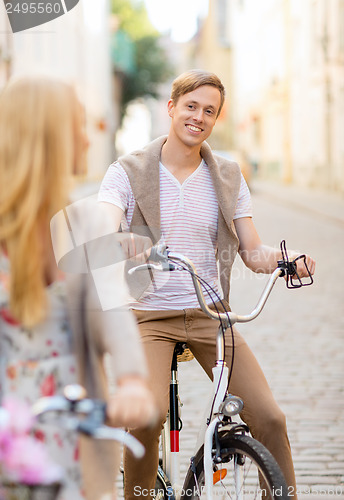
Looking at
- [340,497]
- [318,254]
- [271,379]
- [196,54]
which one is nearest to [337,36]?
[318,254]

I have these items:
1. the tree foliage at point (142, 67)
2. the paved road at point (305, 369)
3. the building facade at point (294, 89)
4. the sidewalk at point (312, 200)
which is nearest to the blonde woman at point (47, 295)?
the paved road at point (305, 369)

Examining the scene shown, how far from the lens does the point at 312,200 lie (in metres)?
24.5

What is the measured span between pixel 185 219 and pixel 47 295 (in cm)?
119

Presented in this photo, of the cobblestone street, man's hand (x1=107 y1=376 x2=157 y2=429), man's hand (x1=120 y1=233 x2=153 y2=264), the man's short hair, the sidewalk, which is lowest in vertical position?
the sidewalk

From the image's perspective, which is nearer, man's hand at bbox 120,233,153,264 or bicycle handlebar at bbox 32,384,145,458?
bicycle handlebar at bbox 32,384,145,458

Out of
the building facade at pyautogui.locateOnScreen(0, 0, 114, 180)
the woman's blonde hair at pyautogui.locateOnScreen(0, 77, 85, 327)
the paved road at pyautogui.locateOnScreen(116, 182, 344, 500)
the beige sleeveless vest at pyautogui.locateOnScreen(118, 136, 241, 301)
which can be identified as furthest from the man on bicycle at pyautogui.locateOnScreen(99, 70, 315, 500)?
the building facade at pyautogui.locateOnScreen(0, 0, 114, 180)

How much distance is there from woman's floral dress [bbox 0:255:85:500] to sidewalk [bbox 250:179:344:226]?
1649cm

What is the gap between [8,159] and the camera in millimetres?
1799

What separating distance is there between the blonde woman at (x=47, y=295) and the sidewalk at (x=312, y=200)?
1646cm

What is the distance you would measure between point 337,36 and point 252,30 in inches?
844

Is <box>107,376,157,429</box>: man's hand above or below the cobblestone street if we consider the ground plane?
above

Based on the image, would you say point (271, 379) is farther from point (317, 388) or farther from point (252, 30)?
point (252, 30)

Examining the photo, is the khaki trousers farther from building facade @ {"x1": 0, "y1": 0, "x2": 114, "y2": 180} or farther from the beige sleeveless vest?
building facade @ {"x1": 0, "y1": 0, "x2": 114, "y2": 180}

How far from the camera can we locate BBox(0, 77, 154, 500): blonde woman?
1.79 meters
